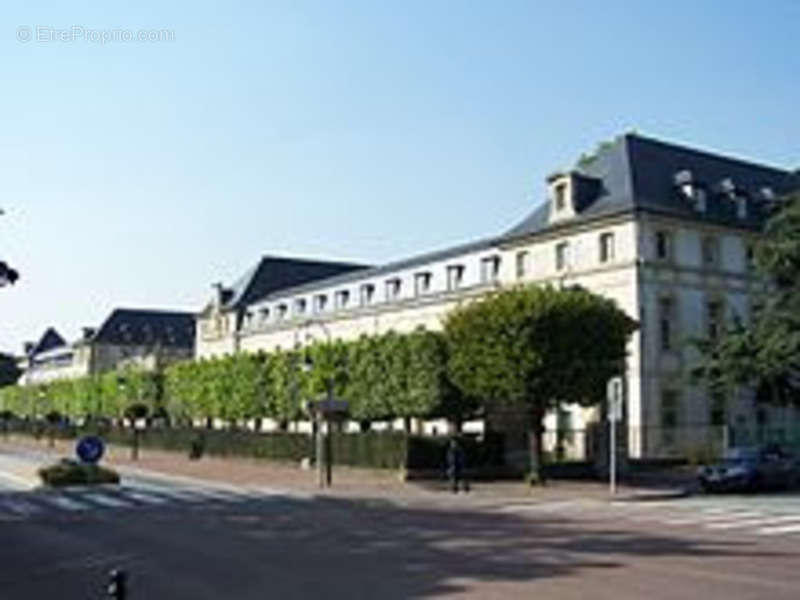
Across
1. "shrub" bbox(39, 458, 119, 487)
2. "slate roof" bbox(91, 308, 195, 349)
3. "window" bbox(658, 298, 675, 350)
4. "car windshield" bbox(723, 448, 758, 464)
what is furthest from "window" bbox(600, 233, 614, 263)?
"slate roof" bbox(91, 308, 195, 349)

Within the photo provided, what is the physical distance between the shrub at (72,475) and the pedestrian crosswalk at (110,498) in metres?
0.74

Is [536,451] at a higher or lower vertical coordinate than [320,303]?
lower

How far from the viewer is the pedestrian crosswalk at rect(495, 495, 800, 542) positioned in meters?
23.3

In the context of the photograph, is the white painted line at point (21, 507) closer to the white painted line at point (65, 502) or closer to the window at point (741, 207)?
→ the white painted line at point (65, 502)

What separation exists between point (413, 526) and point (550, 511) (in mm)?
5753

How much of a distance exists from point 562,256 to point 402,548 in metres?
43.7

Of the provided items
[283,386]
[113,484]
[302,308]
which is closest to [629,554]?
[113,484]

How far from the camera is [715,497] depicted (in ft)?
112

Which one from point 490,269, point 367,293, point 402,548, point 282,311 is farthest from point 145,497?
point 282,311

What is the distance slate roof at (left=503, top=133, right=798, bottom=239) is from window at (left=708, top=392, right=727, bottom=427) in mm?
9014

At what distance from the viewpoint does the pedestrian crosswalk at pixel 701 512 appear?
76.4 feet

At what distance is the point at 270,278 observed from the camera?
356ft

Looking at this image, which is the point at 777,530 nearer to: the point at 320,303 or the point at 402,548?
the point at 402,548

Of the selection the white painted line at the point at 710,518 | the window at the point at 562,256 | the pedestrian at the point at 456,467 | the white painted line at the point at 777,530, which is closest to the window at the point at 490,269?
the window at the point at 562,256
